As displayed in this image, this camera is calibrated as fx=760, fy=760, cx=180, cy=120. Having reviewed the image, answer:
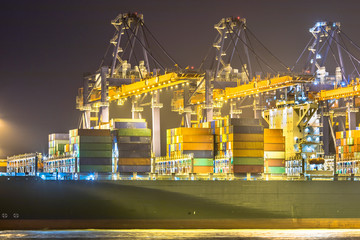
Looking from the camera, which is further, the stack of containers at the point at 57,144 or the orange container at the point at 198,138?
the stack of containers at the point at 57,144

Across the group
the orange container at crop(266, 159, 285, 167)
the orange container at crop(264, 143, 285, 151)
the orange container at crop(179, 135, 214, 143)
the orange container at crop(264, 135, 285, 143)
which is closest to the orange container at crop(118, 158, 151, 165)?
the orange container at crop(179, 135, 214, 143)

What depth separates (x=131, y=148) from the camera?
4991 centimetres

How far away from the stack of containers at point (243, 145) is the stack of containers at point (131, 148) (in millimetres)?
5106

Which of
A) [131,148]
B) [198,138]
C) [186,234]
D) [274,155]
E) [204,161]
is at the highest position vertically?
[198,138]

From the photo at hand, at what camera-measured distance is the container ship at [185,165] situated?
3991 centimetres

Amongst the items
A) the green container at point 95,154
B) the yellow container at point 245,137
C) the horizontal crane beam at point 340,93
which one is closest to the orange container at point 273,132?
the yellow container at point 245,137

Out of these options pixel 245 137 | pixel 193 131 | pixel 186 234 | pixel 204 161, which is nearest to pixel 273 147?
pixel 245 137

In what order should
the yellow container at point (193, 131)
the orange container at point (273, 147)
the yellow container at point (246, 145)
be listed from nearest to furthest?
the yellow container at point (246, 145) → the yellow container at point (193, 131) → the orange container at point (273, 147)

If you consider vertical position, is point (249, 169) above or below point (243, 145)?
Result: below

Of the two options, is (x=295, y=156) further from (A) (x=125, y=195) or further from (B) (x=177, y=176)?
(A) (x=125, y=195)

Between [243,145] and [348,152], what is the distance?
17.1m

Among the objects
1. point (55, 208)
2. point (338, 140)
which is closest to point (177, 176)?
point (55, 208)

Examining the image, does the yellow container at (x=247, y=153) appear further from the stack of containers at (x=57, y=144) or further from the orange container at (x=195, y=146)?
the stack of containers at (x=57, y=144)

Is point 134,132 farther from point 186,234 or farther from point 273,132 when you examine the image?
point 186,234
